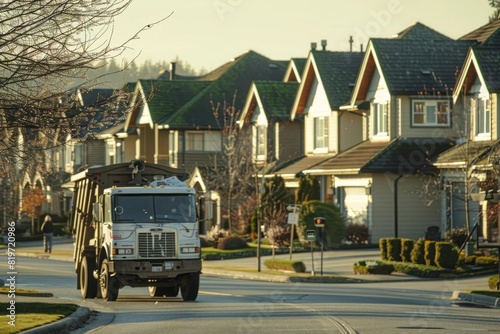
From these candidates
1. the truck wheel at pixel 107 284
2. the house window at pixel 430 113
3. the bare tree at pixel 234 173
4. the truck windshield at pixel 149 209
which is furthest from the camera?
the bare tree at pixel 234 173

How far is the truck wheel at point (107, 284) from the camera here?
1128 inches

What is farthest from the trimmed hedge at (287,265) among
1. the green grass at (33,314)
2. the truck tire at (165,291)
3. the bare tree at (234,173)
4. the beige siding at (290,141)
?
the beige siding at (290,141)

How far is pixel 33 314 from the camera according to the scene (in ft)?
77.3

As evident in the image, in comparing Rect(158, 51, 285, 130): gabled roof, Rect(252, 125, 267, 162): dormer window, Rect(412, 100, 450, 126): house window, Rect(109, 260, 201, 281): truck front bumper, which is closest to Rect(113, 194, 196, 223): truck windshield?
Rect(109, 260, 201, 281): truck front bumper

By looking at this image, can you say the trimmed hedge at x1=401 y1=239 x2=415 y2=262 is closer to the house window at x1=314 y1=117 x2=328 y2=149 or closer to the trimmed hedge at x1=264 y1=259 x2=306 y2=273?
the trimmed hedge at x1=264 y1=259 x2=306 y2=273

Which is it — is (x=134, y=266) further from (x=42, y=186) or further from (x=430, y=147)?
(x=42, y=186)

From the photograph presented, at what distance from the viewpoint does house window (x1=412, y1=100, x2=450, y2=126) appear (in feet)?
182

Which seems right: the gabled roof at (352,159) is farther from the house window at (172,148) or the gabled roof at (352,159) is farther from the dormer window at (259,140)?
the house window at (172,148)

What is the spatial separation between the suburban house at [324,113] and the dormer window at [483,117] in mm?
10919

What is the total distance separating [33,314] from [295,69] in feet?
165

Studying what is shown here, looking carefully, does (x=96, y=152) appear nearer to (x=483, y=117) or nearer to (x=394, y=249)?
(x=483, y=117)

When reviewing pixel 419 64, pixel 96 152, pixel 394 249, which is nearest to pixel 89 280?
pixel 394 249

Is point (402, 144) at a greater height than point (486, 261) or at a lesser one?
greater

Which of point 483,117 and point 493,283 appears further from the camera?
point 483,117
